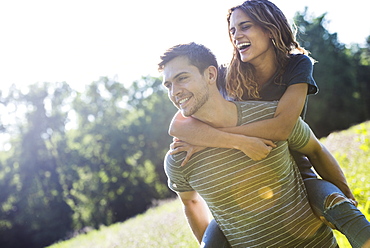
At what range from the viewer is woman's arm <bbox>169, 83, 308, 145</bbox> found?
11.0 feet

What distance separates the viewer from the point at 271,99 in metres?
3.98

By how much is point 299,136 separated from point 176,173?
100 cm

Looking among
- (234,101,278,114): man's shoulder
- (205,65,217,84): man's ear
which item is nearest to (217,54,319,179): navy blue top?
(234,101,278,114): man's shoulder

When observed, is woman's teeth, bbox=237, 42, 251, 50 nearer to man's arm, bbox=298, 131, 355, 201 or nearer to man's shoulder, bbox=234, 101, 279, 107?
man's shoulder, bbox=234, 101, 279, 107

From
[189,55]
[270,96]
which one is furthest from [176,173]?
[270,96]

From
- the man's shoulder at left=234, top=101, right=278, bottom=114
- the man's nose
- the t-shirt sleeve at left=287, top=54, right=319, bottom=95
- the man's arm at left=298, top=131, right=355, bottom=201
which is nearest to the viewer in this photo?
the man's nose

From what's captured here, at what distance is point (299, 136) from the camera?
11.8ft

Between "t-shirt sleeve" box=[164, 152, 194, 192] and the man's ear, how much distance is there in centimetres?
61

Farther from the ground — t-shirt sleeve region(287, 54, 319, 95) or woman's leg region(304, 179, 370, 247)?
t-shirt sleeve region(287, 54, 319, 95)

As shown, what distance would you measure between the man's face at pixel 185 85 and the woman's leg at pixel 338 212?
1.08 metres

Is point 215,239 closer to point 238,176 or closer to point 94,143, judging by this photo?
point 238,176

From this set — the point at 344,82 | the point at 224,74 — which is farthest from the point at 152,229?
the point at 344,82

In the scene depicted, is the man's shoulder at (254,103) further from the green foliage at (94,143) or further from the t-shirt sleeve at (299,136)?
the green foliage at (94,143)

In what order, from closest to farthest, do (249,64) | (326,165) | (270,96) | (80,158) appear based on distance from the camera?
(326,165), (270,96), (249,64), (80,158)
